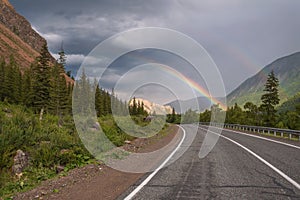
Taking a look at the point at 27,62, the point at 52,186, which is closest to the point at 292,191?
the point at 52,186

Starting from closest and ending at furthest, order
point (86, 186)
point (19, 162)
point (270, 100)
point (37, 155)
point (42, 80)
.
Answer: point (86, 186) → point (19, 162) → point (37, 155) → point (42, 80) → point (270, 100)

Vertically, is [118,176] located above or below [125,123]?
below

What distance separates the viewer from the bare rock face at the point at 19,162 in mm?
9333

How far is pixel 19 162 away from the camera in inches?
382

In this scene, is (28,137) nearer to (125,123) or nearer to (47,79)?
(125,123)

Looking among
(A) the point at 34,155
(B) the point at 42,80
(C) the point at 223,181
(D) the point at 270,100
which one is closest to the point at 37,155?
(A) the point at 34,155

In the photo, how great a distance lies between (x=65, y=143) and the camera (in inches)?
488

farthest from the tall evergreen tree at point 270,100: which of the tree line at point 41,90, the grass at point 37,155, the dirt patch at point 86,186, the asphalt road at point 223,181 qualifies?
the dirt patch at point 86,186

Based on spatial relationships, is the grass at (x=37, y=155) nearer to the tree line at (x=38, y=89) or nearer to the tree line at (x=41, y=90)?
the tree line at (x=41, y=90)

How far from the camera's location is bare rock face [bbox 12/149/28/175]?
30.6ft

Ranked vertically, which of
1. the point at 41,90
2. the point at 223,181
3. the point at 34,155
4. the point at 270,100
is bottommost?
the point at 34,155

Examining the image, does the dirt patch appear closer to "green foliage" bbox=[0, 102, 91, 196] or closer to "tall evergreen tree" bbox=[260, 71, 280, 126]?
"green foliage" bbox=[0, 102, 91, 196]

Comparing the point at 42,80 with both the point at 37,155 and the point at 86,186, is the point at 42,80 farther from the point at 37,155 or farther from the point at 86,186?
the point at 86,186

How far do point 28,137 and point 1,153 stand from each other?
2.63 meters
